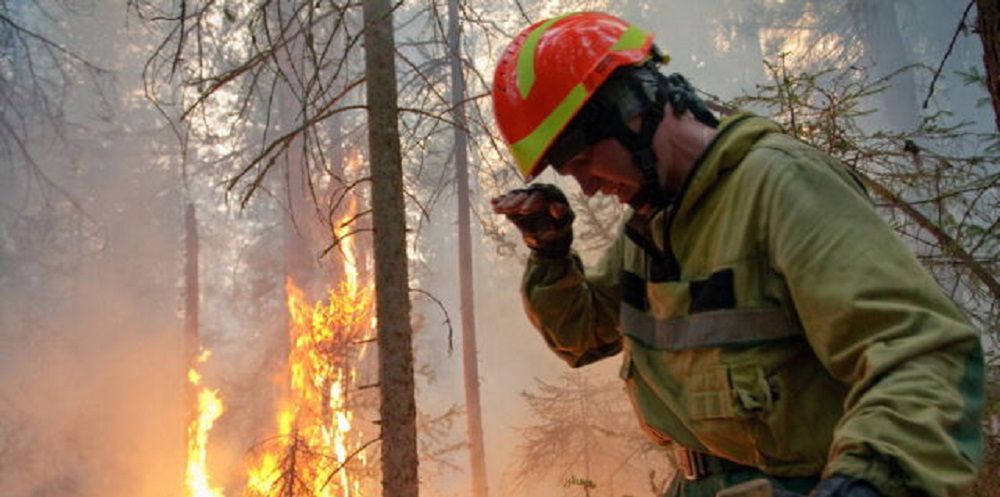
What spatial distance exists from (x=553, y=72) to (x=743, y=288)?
0.88 meters

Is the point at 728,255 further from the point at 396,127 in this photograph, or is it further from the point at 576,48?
the point at 396,127

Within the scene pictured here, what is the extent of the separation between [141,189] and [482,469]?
79.8ft

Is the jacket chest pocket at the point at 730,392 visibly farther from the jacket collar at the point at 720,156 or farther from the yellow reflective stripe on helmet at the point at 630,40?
the yellow reflective stripe on helmet at the point at 630,40

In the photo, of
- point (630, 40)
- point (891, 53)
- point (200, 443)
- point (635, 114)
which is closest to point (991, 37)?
point (630, 40)

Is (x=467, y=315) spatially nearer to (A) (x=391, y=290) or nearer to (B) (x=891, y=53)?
(A) (x=391, y=290)

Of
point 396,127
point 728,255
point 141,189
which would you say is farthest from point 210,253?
point 728,255

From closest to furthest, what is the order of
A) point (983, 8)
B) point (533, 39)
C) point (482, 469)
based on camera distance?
1. point (533, 39)
2. point (983, 8)
3. point (482, 469)

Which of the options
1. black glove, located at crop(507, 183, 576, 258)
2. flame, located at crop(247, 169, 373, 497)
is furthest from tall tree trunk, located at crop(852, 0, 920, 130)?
black glove, located at crop(507, 183, 576, 258)

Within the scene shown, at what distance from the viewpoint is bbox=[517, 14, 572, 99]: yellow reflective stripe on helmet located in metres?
2.25

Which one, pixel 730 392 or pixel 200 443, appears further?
pixel 200 443

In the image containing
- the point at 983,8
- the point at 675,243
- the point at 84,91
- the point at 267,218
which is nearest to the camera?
the point at 675,243

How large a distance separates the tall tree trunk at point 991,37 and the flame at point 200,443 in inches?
754

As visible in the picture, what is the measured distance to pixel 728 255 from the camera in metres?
1.84

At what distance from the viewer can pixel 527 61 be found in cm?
227
